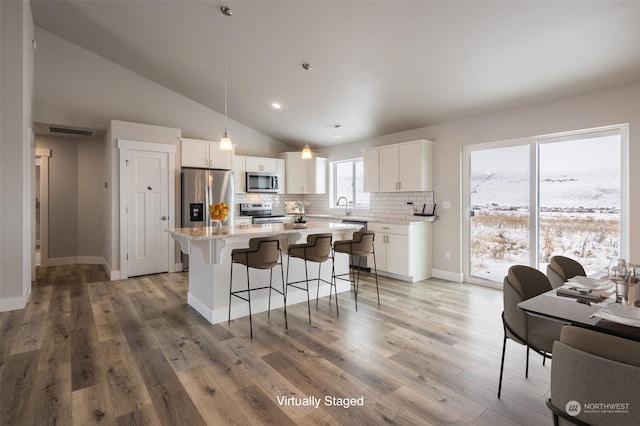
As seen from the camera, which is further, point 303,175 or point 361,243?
point 303,175

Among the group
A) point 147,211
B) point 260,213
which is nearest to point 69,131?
point 147,211

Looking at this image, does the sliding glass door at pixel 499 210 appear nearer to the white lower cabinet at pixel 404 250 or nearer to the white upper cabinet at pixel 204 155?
the white lower cabinet at pixel 404 250

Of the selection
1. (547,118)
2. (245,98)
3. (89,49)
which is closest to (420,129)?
(547,118)

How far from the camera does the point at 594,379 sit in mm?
1094

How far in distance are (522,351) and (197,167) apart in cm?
538

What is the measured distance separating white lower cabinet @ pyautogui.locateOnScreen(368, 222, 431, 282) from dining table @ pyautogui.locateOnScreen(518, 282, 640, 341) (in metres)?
3.10

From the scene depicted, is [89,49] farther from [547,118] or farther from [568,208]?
[568,208]

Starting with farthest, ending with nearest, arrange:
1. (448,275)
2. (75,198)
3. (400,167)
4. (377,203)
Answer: (75,198), (377,203), (400,167), (448,275)

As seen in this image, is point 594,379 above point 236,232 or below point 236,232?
A: below

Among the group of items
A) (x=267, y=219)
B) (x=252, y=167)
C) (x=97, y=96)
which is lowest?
(x=267, y=219)

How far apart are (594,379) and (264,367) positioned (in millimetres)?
1990

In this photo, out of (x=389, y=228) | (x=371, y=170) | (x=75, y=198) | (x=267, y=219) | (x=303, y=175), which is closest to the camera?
(x=389, y=228)

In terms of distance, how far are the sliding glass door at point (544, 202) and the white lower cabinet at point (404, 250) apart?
0.61m

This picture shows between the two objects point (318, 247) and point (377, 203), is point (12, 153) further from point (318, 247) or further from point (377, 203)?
point (377, 203)
